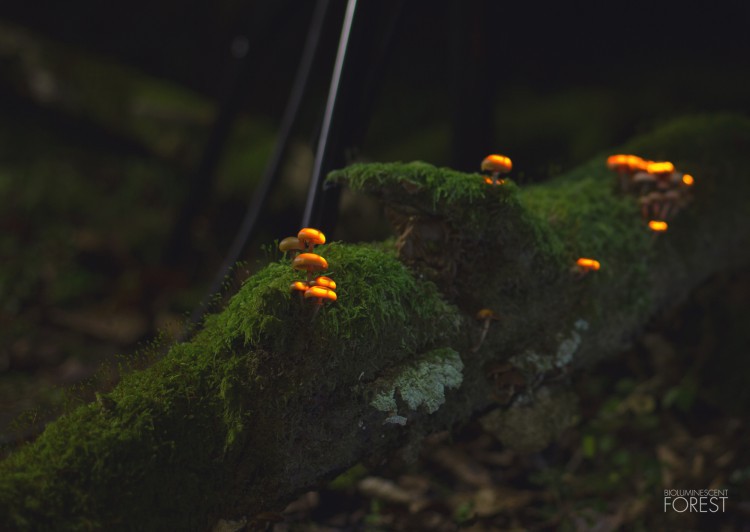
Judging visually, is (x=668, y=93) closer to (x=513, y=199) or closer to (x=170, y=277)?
(x=513, y=199)

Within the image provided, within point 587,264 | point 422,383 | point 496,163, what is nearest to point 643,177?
point 587,264

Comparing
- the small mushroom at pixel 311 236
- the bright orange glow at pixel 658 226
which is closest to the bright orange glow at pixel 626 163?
the bright orange glow at pixel 658 226

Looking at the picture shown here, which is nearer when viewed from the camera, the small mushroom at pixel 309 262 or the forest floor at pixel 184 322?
the small mushroom at pixel 309 262

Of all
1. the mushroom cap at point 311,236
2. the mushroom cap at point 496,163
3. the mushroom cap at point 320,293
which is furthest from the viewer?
the mushroom cap at point 496,163

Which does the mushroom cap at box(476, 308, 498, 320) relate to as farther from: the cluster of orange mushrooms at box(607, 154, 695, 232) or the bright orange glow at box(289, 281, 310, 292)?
the cluster of orange mushrooms at box(607, 154, 695, 232)

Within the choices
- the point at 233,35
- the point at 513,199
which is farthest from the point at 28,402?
the point at 233,35

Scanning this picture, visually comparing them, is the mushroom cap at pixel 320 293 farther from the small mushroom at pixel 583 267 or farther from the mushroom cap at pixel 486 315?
the small mushroom at pixel 583 267
